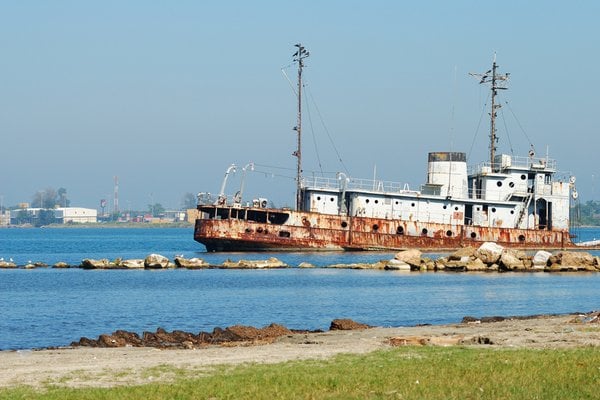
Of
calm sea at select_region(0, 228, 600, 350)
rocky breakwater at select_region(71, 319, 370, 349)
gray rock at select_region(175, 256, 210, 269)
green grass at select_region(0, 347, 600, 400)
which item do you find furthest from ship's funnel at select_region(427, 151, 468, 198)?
green grass at select_region(0, 347, 600, 400)

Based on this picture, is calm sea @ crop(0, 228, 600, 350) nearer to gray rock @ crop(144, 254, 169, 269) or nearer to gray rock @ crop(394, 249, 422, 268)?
gray rock @ crop(144, 254, 169, 269)

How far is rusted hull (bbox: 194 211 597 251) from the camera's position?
225 ft

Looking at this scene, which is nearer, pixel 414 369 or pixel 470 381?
pixel 470 381

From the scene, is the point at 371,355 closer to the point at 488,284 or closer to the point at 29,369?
the point at 29,369

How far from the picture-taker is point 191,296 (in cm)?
4278

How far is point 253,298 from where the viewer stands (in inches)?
1644

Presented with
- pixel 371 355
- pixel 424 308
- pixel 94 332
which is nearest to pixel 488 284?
pixel 424 308

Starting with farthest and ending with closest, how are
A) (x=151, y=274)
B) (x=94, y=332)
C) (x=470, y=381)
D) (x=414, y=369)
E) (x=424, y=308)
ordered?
(x=151, y=274), (x=424, y=308), (x=94, y=332), (x=414, y=369), (x=470, y=381)

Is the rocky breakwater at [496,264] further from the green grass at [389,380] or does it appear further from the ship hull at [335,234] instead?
the green grass at [389,380]

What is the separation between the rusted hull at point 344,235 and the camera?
225 feet

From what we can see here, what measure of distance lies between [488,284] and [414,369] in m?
32.8

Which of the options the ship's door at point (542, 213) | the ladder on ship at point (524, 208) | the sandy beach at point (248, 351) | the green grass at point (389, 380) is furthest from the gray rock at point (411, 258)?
the green grass at point (389, 380)

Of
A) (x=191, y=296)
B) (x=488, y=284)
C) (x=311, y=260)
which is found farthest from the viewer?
(x=311, y=260)

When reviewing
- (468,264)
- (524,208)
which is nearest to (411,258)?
(468,264)
